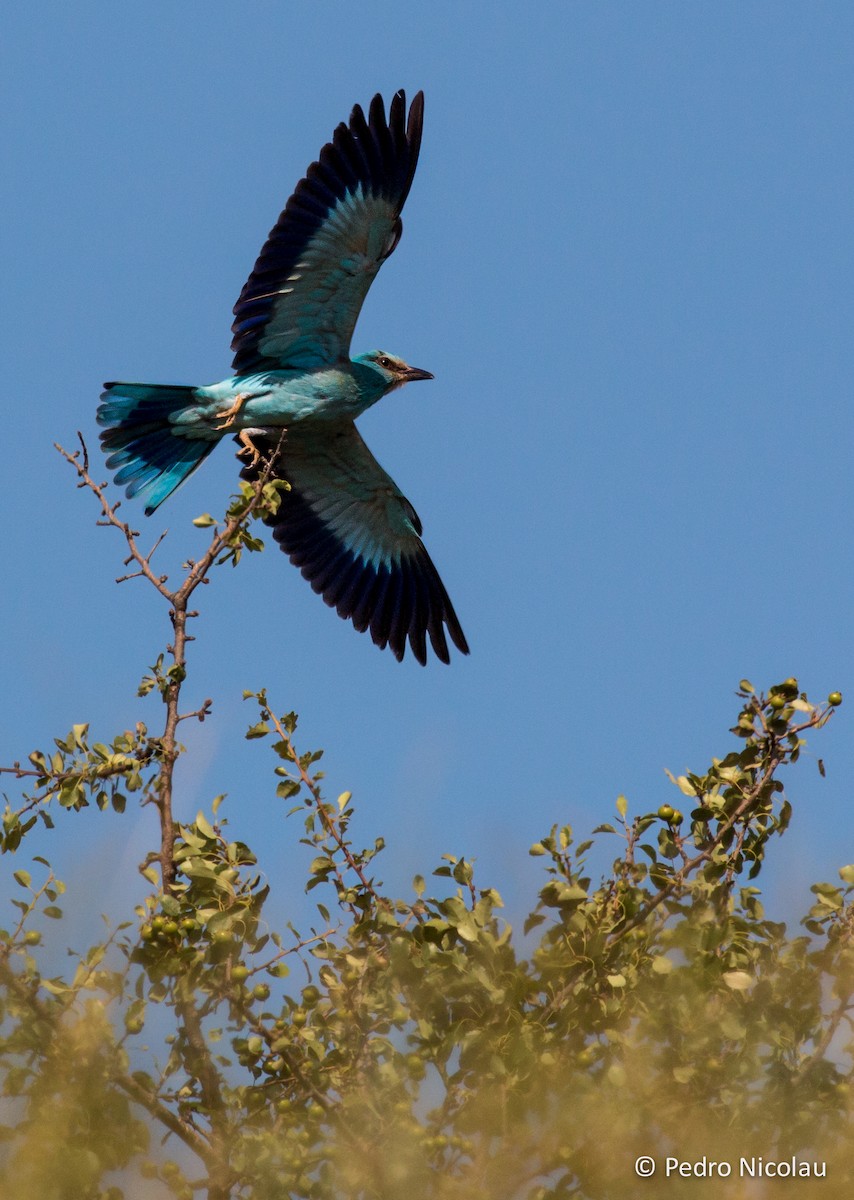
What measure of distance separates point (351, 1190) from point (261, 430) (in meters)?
4.88

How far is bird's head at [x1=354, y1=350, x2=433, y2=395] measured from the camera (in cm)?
738

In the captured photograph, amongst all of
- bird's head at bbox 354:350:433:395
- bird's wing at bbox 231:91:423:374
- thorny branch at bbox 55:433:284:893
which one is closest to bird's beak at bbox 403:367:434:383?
bird's head at bbox 354:350:433:395

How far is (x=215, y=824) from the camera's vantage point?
3428 millimetres

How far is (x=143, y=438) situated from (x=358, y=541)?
1.40 metres

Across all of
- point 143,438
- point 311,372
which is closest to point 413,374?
point 311,372

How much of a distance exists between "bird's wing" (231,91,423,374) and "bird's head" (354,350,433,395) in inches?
21.4

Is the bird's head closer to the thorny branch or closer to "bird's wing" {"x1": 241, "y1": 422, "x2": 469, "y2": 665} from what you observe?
"bird's wing" {"x1": 241, "y1": 422, "x2": 469, "y2": 665}

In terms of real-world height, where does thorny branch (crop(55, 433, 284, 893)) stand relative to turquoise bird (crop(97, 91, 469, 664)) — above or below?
below

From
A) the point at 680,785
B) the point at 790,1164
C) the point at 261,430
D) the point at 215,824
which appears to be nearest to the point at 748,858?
the point at 680,785

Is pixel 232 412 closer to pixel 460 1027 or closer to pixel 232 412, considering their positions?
pixel 232 412

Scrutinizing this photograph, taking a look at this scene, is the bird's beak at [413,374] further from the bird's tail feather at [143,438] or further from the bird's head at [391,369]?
the bird's tail feather at [143,438]

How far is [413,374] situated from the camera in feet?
24.9

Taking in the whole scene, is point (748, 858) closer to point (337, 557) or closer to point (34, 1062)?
point (34, 1062)

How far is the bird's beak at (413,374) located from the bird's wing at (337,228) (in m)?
0.75
